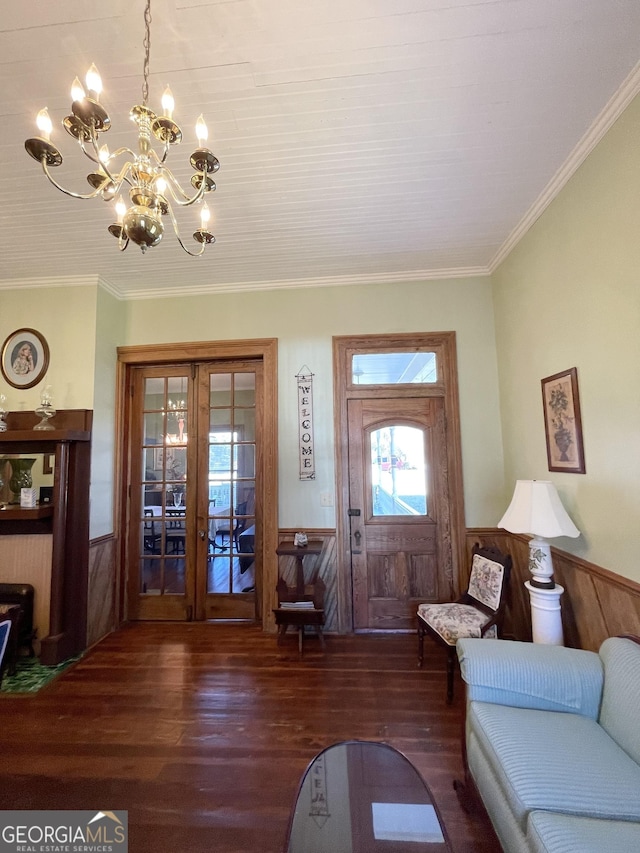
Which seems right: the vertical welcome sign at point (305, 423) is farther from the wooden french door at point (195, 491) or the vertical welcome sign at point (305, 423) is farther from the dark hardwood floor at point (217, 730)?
the dark hardwood floor at point (217, 730)

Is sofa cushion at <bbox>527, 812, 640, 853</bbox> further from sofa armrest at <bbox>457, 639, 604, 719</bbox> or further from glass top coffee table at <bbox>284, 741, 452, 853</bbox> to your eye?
sofa armrest at <bbox>457, 639, 604, 719</bbox>

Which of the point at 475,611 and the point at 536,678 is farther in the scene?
the point at 475,611

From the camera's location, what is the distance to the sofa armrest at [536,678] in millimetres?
1604

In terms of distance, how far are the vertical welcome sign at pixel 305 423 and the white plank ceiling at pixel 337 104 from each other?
1149 millimetres

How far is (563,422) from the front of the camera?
236 cm

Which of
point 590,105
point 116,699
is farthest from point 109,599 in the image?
point 590,105

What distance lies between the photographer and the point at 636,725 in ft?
4.52

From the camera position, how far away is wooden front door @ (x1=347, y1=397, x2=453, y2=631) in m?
3.26

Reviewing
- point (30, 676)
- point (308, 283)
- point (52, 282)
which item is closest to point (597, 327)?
point (308, 283)

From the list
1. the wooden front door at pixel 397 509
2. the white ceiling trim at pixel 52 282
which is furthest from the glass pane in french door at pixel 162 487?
the wooden front door at pixel 397 509

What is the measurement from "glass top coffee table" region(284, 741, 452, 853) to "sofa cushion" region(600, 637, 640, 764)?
0.80 meters

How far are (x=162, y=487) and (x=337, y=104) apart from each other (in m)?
3.34

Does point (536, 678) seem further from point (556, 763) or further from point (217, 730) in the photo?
point (217, 730)

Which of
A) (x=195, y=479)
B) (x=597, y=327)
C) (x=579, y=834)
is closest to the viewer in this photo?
(x=579, y=834)
